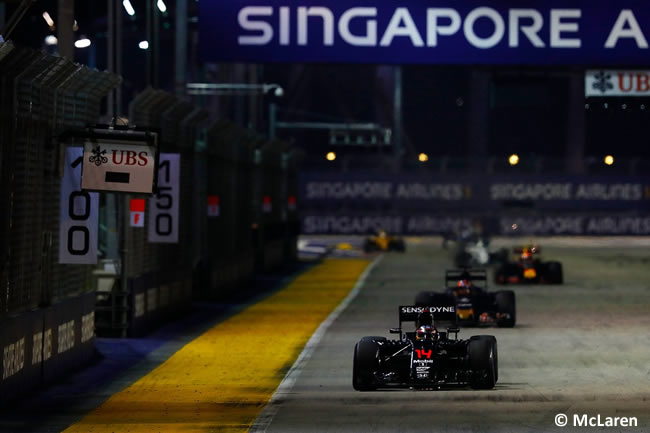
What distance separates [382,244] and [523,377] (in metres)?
50.8

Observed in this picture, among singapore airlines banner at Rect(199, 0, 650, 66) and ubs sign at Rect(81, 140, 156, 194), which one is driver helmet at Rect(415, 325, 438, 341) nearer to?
ubs sign at Rect(81, 140, 156, 194)

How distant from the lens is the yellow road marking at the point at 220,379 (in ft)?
53.4

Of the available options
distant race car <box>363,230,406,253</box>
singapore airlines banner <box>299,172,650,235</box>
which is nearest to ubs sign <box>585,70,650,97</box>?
distant race car <box>363,230,406,253</box>

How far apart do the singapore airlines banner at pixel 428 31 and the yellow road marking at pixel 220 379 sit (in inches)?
193

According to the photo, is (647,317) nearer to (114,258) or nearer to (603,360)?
(603,360)

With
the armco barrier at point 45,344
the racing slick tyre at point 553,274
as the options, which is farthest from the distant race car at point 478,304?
the racing slick tyre at point 553,274

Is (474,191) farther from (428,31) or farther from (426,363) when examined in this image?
(426,363)

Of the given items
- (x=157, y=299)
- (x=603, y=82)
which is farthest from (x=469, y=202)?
(x=603, y=82)

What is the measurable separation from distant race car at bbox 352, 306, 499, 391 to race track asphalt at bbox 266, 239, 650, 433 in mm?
171

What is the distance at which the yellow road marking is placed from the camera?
1628cm

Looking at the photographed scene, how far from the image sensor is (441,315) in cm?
1967

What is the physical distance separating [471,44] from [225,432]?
11.0 meters

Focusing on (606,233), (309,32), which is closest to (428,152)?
(606,233)

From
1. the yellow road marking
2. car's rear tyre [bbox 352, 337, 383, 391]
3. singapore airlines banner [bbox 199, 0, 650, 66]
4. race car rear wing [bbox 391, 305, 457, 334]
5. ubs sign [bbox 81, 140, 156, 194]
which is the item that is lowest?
the yellow road marking
